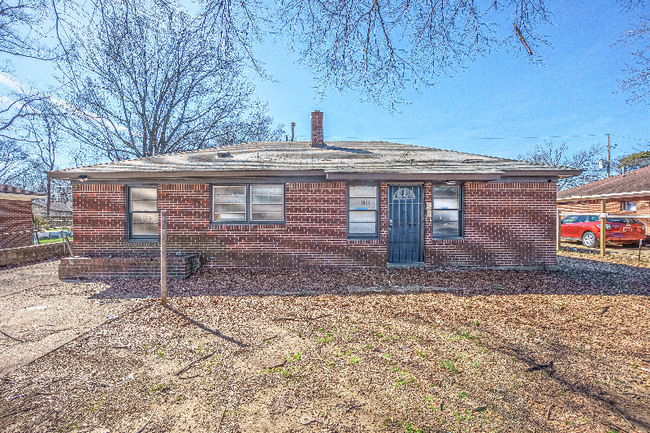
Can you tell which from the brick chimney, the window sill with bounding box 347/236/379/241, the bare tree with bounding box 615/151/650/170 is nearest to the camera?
the window sill with bounding box 347/236/379/241

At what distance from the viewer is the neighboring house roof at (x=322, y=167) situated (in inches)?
303

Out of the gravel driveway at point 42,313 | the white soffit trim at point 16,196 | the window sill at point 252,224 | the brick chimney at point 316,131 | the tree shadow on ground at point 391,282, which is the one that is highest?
the brick chimney at point 316,131

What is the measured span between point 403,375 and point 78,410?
2976 millimetres

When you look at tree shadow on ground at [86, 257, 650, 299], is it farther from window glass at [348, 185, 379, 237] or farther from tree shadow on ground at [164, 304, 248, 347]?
window glass at [348, 185, 379, 237]

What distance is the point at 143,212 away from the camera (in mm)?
8180

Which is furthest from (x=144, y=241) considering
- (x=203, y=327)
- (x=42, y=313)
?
(x=203, y=327)

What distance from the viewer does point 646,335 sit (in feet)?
12.9

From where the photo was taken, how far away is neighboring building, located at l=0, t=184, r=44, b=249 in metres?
12.2

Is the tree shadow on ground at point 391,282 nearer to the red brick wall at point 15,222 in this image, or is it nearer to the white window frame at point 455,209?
the white window frame at point 455,209

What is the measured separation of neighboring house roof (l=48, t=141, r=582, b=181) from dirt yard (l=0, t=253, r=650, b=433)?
132 inches

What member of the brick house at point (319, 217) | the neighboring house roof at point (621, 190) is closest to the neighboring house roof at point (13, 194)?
the brick house at point (319, 217)

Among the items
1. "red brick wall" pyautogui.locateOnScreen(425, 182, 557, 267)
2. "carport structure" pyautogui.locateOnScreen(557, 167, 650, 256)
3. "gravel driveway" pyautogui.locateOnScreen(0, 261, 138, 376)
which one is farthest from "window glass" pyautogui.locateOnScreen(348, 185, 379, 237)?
"carport structure" pyautogui.locateOnScreen(557, 167, 650, 256)

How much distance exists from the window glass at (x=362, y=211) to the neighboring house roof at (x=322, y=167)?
589 millimetres

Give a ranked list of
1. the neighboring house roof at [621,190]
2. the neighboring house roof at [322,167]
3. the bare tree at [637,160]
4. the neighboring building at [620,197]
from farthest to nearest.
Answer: the bare tree at [637,160] → the neighboring building at [620,197] → the neighboring house roof at [621,190] → the neighboring house roof at [322,167]
